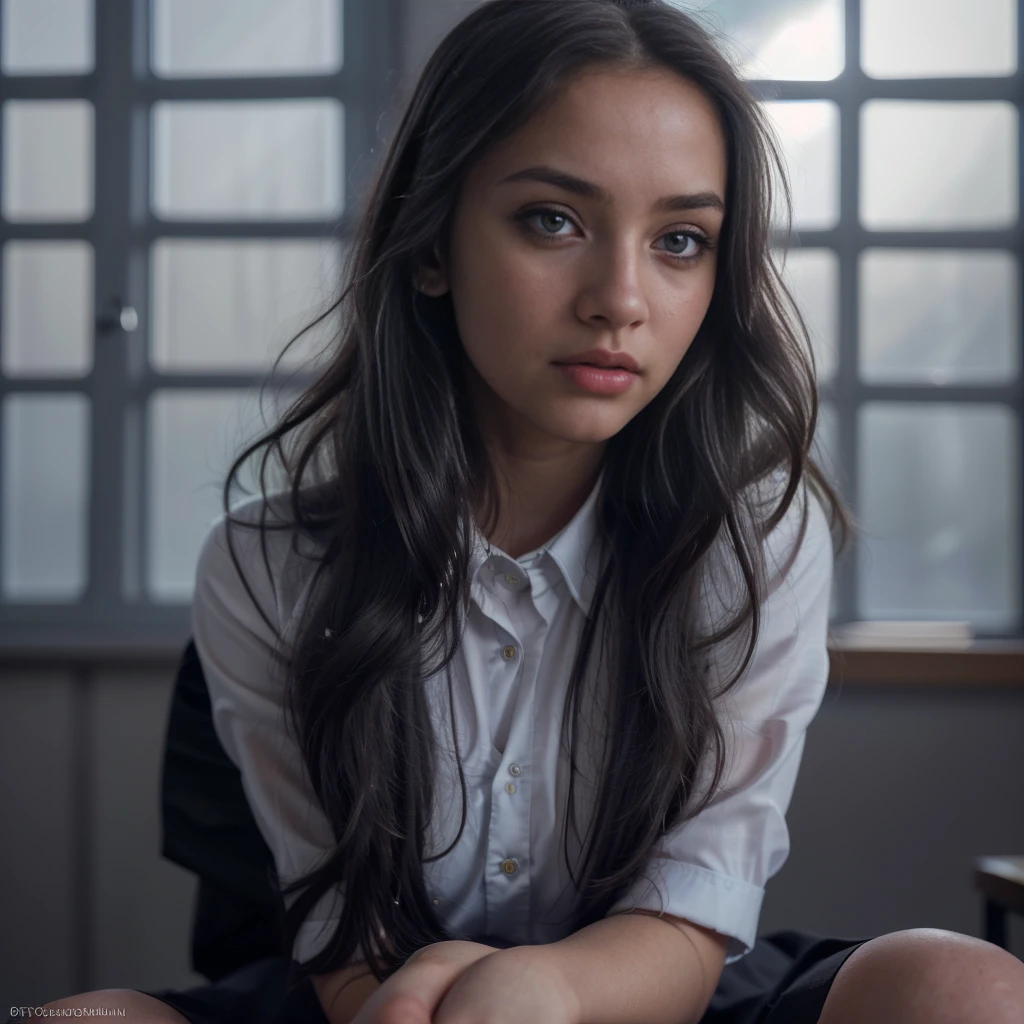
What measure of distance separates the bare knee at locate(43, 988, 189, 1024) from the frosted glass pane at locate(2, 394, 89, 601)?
110 centimetres

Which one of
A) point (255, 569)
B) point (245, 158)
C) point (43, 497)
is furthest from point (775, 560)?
point (43, 497)

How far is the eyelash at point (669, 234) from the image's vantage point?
35.7 inches

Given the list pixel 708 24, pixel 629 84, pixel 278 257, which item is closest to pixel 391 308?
pixel 629 84

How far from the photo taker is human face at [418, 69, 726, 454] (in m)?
0.89

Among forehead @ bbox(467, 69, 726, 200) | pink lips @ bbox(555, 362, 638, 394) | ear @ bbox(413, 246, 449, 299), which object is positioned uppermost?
forehead @ bbox(467, 69, 726, 200)

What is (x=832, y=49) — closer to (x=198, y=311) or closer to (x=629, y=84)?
(x=629, y=84)

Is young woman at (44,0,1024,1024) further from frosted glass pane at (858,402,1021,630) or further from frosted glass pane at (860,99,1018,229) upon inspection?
frosted glass pane at (860,99,1018,229)

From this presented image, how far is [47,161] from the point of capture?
186 centimetres

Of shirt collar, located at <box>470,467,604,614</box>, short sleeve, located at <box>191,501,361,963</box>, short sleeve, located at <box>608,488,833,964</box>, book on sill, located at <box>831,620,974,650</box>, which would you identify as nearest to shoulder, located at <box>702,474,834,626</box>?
short sleeve, located at <box>608,488,833,964</box>

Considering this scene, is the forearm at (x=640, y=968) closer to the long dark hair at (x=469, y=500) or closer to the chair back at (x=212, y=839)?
the long dark hair at (x=469, y=500)

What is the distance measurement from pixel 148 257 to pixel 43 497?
Result: 0.48m

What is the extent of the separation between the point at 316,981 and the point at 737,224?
82 centimetres

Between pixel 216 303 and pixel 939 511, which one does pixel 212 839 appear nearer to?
pixel 216 303

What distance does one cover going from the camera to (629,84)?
902 millimetres
